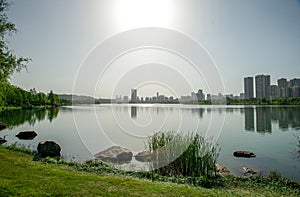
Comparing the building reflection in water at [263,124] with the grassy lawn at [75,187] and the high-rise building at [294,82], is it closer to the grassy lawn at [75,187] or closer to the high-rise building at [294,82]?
the grassy lawn at [75,187]

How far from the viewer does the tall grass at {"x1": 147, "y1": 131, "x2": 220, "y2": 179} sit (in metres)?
9.16

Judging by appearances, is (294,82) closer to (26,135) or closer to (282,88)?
(282,88)

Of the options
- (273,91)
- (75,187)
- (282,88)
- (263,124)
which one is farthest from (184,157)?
(273,91)

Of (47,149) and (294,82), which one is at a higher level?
(294,82)

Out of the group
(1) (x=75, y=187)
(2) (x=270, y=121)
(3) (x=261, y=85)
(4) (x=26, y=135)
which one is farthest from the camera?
(3) (x=261, y=85)

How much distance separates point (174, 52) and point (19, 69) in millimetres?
10078

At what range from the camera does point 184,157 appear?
9.37m

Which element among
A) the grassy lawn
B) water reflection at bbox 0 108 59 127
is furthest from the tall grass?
water reflection at bbox 0 108 59 127

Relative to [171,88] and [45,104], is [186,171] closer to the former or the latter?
[171,88]

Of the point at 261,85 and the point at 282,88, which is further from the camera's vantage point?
the point at 261,85

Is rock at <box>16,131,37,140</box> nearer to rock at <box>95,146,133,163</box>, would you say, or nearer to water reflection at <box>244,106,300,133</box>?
rock at <box>95,146,133,163</box>

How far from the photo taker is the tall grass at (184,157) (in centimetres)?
916

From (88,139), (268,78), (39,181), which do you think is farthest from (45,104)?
(39,181)

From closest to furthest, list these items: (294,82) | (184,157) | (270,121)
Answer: (184,157)
(270,121)
(294,82)
